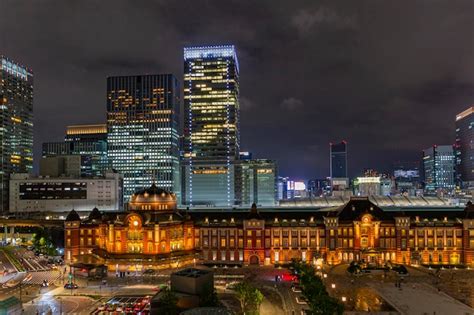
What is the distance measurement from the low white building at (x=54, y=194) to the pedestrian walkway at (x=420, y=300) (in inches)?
5681

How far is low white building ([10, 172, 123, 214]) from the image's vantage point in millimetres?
193750

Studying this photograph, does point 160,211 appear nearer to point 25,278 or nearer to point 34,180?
point 25,278

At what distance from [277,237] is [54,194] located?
122002 mm

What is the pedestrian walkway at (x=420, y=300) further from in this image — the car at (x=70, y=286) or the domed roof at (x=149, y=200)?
the car at (x=70, y=286)

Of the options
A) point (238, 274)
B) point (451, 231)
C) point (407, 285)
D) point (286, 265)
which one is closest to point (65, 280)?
point (238, 274)

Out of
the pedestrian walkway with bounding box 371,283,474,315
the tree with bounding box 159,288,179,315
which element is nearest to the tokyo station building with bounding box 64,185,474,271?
the pedestrian walkway with bounding box 371,283,474,315

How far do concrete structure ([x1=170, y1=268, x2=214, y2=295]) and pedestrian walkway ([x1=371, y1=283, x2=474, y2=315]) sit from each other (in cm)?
2873

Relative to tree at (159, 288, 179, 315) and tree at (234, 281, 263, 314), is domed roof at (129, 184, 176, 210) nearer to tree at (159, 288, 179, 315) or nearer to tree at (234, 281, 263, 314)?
tree at (234, 281, 263, 314)

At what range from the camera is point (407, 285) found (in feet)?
272

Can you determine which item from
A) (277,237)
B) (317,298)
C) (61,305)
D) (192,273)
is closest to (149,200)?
(277,237)

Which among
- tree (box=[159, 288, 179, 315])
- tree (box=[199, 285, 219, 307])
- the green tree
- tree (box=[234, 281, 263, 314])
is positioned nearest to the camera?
the green tree

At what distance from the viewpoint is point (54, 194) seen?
193875 mm

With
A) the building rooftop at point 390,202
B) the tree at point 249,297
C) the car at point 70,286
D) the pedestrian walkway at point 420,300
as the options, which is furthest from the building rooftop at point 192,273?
the building rooftop at point 390,202

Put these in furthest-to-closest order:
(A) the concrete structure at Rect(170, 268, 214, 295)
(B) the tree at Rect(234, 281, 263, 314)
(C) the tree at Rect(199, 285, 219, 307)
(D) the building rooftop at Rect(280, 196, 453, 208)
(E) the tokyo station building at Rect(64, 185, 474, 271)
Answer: (D) the building rooftop at Rect(280, 196, 453, 208) < (E) the tokyo station building at Rect(64, 185, 474, 271) < (A) the concrete structure at Rect(170, 268, 214, 295) < (B) the tree at Rect(234, 281, 263, 314) < (C) the tree at Rect(199, 285, 219, 307)
